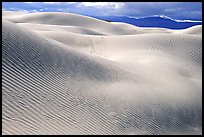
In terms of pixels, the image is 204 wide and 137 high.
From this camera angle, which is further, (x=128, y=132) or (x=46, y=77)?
(x=46, y=77)

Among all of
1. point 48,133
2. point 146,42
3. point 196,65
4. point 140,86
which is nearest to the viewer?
point 48,133

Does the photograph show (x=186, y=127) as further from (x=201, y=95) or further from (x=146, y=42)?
(x=146, y=42)

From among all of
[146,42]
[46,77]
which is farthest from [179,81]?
[146,42]

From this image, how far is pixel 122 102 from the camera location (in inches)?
449

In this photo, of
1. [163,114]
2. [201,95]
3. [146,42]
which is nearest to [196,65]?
[146,42]

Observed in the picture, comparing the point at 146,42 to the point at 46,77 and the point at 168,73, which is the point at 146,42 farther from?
the point at 46,77

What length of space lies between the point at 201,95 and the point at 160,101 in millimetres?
2857

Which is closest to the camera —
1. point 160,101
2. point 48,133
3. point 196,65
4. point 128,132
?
point 48,133

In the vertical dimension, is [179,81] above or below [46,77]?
below

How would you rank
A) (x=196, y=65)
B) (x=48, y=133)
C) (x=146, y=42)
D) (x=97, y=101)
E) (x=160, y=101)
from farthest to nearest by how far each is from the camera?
1. (x=146, y=42)
2. (x=196, y=65)
3. (x=160, y=101)
4. (x=97, y=101)
5. (x=48, y=133)

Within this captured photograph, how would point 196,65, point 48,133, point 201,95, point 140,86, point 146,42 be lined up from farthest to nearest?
1. point 146,42
2. point 196,65
3. point 201,95
4. point 140,86
5. point 48,133

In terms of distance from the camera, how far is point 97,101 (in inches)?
431

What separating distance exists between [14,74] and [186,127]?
5906 mm

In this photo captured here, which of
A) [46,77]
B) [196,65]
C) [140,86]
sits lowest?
[196,65]
